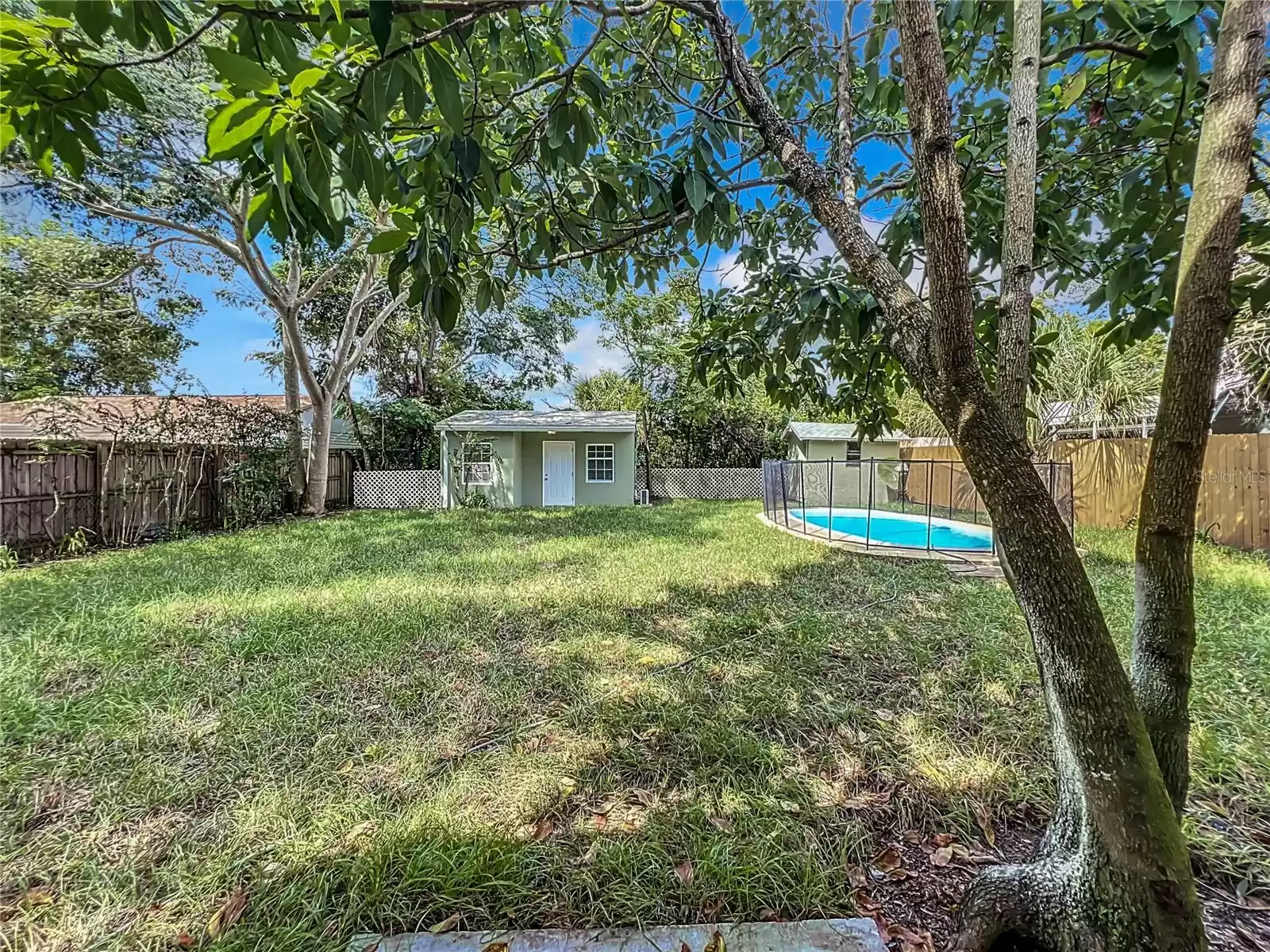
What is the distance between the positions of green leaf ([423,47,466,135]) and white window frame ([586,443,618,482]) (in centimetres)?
1265

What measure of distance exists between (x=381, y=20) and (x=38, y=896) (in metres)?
2.58

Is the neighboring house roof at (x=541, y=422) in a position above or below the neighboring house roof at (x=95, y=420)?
above

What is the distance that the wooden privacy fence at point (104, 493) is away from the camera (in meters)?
6.43

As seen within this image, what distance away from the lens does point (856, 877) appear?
1601mm

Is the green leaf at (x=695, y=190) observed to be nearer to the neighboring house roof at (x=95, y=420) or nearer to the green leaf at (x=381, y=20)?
the green leaf at (x=381, y=20)

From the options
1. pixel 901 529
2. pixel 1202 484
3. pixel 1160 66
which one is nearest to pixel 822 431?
pixel 901 529

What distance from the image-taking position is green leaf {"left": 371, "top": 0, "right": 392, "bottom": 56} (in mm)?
841

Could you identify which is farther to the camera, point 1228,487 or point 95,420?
point 95,420

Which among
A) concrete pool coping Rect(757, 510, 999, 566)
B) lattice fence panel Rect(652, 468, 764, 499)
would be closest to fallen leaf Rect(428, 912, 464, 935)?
concrete pool coping Rect(757, 510, 999, 566)

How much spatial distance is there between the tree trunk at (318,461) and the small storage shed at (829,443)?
1232 centimetres

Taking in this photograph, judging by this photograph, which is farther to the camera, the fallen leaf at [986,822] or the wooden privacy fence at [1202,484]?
the wooden privacy fence at [1202,484]

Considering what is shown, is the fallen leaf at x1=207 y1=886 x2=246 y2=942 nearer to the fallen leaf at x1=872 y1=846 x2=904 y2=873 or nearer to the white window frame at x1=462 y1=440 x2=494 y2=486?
the fallen leaf at x1=872 y1=846 x2=904 y2=873

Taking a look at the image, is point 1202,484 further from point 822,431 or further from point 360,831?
point 822,431

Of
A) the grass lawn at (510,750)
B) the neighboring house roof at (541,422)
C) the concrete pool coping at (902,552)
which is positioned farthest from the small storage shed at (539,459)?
the grass lawn at (510,750)
